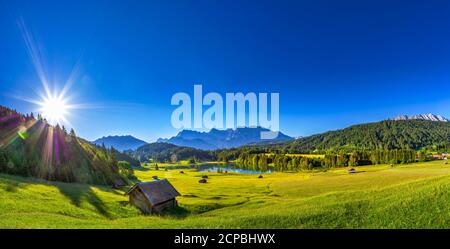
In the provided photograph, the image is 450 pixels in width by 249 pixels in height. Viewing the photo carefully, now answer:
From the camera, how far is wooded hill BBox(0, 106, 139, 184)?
55.7 metres

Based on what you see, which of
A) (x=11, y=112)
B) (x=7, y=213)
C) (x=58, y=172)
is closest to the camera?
(x=7, y=213)

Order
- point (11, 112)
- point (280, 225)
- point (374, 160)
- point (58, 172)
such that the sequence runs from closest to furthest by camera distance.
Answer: point (280, 225), point (58, 172), point (11, 112), point (374, 160)

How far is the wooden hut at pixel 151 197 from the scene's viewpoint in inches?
1692

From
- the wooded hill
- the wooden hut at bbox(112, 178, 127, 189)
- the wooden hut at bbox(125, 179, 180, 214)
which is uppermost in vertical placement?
the wooded hill

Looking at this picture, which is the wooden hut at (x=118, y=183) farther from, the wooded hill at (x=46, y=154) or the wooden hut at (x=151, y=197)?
the wooden hut at (x=151, y=197)

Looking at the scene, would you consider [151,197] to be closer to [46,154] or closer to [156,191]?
[156,191]

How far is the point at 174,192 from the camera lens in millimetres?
48875

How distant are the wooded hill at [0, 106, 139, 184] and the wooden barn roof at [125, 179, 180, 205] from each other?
2837cm

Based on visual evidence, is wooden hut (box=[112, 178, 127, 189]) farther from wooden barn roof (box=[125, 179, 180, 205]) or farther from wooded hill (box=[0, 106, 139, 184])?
wooden barn roof (box=[125, 179, 180, 205])

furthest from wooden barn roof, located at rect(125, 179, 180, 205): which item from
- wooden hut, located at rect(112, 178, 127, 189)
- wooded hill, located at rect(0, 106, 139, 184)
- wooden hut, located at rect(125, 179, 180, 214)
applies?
wooden hut, located at rect(112, 178, 127, 189)
